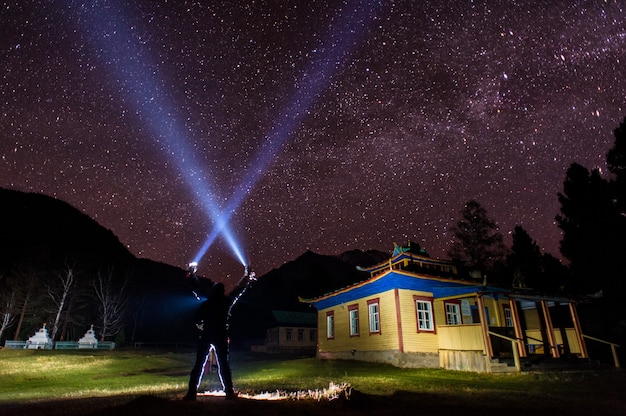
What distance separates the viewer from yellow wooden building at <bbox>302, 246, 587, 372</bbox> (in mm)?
18219

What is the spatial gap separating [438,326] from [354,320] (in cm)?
705

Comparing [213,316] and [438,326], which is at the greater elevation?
[438,326]

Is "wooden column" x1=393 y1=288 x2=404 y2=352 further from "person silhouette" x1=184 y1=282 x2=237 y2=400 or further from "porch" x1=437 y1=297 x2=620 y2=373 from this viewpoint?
"person silhouette" x1=184 y1=282 x2=237 y2=400

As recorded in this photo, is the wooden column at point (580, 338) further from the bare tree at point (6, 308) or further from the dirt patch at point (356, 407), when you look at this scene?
the bare tree at point (6, 308)

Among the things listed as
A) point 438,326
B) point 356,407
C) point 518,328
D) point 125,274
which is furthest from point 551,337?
point 125,274

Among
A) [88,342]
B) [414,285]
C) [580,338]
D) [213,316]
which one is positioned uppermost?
[414,285]

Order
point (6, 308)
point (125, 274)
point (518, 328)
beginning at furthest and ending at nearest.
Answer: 1. point (125, 274)
2. point (6, 308)
3. point (518, 328)

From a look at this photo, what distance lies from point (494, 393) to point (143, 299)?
69.6 metres

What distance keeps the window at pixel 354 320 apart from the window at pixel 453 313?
577 centimetres

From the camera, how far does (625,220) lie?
3306 cm

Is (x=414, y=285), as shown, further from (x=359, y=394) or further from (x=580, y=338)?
(x=359, y=394)

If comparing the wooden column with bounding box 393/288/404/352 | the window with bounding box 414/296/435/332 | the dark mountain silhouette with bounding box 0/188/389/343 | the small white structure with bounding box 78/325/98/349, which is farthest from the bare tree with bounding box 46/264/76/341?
the window with bounding box 414/296/435/332

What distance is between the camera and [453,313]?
24312mm

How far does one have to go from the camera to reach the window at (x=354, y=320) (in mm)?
25881
